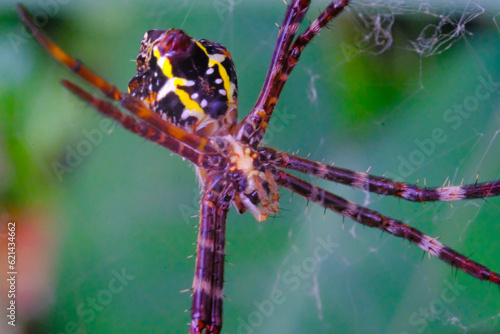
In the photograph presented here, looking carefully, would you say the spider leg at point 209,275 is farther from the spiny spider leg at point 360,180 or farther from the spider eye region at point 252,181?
the spiny spider leg at point 360,180

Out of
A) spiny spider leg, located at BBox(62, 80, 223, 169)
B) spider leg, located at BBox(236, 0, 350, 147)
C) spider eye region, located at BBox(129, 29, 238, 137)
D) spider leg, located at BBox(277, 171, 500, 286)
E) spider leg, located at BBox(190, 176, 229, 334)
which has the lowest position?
spider leg, located at BBox(190, 176, 229, 334)

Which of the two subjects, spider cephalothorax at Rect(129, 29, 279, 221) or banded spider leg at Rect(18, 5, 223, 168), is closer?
banded spider leg at Rect(18, 5, 223, 168)

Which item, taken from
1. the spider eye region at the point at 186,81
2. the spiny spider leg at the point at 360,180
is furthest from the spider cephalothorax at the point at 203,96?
the spiny spider leg at the point at 360,180

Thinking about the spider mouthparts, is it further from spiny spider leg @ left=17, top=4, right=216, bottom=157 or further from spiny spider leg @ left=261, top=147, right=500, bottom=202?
spiny spider leg @ left=261, top=147, right=500, bottom=202

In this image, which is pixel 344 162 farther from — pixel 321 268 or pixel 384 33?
pixel 384 33

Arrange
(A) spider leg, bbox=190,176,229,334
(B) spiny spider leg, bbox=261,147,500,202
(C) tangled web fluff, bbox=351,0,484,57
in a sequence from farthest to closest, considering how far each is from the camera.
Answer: (C) tangled web fluff, bbox=351,0,484,57 < (B) spiny spider leg, bbox=261,147,500,202 < (A) spider leg, bbox=190,176,229,334

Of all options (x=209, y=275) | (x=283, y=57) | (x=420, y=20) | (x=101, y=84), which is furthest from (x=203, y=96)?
(x=420, y=20)

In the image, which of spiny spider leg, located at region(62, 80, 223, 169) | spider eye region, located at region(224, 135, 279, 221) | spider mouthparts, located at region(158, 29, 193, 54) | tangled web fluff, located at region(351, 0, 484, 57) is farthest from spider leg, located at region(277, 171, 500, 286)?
tangled web fluff, located at region(351, 0, 484, 57)

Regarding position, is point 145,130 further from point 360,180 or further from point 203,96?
point 360,180
